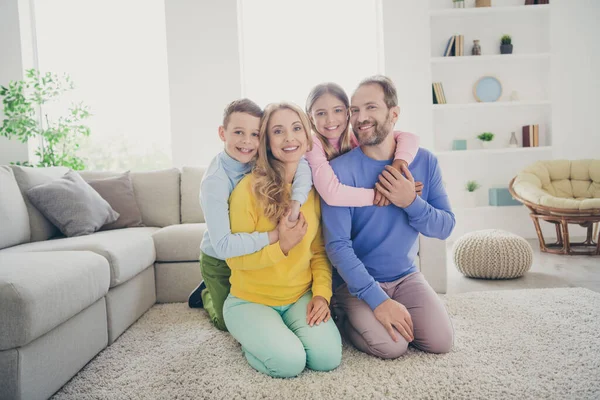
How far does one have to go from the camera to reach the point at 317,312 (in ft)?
5.41

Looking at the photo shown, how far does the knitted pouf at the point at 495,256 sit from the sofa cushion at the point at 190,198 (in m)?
1.98

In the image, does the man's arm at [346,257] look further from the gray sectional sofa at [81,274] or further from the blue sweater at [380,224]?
the gray sectional sofa at [81,274]

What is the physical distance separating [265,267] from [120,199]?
1.69 m

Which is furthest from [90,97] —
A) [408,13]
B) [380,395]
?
[380,395]

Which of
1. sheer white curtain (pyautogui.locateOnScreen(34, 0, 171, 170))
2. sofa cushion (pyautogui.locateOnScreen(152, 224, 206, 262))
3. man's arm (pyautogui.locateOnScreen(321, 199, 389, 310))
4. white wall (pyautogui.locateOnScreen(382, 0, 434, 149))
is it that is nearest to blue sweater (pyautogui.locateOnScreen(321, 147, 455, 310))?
man's arm (pyautogui.locateOnScreen(321, 199, 389, 310))

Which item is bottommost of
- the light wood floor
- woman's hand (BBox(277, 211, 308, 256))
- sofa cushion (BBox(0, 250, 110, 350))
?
the light wood floor

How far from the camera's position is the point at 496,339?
183 centimetres

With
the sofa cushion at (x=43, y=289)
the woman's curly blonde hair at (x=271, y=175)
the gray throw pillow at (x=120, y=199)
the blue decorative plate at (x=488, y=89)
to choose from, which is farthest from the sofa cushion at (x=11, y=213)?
the blue decorative plate at (x=488, y=89)

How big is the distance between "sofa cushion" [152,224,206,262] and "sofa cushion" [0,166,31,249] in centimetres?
73

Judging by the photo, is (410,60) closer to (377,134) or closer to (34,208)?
(377,134)

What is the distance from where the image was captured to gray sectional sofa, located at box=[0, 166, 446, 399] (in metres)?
1.30

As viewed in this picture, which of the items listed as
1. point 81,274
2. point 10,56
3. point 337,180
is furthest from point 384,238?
point 10,56

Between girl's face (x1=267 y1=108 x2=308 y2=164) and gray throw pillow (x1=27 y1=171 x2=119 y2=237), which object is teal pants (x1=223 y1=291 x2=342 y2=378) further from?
gray throw pillow (x1=27 y1=171 x2=119 y2=237)

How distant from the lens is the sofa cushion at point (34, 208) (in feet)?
8.30
